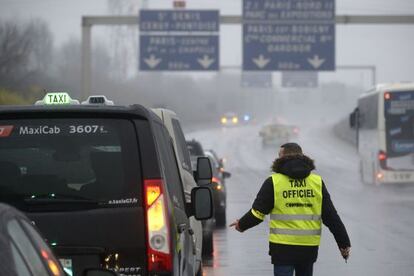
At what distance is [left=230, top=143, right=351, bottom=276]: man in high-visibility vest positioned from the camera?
8156mm

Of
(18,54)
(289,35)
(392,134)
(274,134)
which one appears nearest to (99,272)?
(392,134)

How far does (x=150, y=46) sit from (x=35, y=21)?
10.9 m

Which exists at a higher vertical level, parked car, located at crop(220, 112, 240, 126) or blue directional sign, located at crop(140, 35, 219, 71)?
blue directional sign, located at crop(140, 35, 219, 71)

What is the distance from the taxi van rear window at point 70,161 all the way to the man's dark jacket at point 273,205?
1.97m

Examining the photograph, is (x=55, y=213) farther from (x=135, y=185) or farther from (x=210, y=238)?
(x=210, y=238)

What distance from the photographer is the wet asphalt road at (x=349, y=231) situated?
14.0 metres

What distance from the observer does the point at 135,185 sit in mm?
6480

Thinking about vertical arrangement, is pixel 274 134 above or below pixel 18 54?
below

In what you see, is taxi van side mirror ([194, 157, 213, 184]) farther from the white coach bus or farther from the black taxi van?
the white coach bus

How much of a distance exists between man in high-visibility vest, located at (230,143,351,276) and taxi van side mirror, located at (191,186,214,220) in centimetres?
44

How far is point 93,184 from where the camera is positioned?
Result: 21.4ft

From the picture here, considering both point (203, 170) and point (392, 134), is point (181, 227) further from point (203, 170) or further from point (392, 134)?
point (392, 134)

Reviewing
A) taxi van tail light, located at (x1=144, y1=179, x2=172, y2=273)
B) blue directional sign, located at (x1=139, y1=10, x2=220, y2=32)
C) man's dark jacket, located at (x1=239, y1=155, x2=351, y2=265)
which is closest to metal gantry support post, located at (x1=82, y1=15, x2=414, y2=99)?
blue directional sign, located at (x1=139, y1=10, x2=220, y2=32)

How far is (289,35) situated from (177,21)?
4.56 meters
